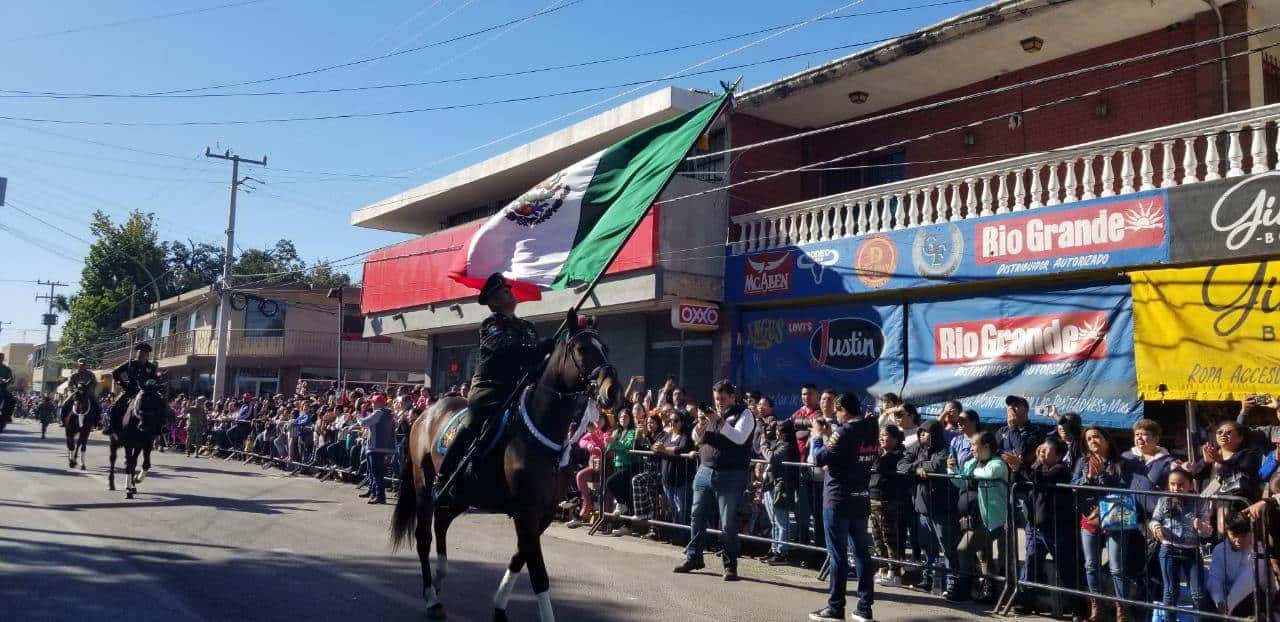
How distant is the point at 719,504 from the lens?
32.2 ft

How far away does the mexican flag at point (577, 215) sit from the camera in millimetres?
8625

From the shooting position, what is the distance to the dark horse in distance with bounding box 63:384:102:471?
19.2 meters

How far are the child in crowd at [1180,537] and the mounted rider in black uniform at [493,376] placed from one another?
5000 mm

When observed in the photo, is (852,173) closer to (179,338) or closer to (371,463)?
(371,463)

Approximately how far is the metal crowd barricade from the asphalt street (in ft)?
2.16

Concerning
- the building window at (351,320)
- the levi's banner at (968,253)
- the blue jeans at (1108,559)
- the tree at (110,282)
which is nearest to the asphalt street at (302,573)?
the blue jeans at (1108,559)

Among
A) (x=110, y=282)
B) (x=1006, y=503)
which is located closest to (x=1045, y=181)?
(x=1006, y=503)

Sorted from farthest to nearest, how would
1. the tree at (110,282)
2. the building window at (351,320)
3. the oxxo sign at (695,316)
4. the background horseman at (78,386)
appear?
the tree at (110,282) → the building window at (351,320) → the background horseman at (78,386) → the oxxo sign at (695,316)

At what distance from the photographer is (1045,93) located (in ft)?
52.0

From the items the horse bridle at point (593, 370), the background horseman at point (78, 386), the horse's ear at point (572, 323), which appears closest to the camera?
the horse bridle at point (593, 370)

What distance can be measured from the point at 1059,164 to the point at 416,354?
3907 cm

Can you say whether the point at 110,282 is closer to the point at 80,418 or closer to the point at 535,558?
the point at 80,418

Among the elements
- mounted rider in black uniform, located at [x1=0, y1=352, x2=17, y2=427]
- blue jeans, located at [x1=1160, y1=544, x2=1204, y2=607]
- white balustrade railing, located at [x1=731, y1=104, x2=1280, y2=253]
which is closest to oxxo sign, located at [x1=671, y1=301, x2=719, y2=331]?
white balustrade railing, located at [x1=731, y1=104, x2=1280, y2=253]

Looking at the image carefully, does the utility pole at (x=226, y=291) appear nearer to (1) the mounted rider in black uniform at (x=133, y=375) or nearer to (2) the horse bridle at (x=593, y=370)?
(1) the mounted rider in black uniform at (x=133, y=375)
